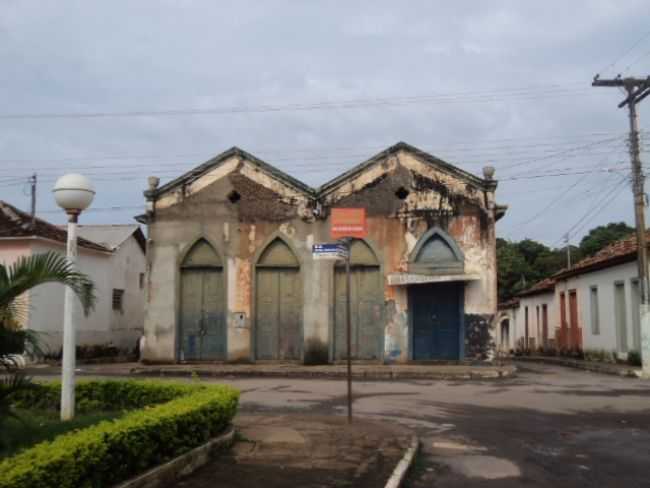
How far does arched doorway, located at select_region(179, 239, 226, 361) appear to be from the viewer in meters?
23.6

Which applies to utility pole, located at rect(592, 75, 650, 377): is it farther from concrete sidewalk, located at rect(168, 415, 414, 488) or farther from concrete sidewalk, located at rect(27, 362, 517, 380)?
concrete sidewalk, located at rect(168, 415, 414, 488)

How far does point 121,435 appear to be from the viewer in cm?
620

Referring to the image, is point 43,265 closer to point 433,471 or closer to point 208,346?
point 433,471

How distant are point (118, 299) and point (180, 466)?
24.7 meters

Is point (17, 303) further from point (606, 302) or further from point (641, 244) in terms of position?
point (606, 302)

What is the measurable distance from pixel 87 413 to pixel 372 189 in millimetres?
14766

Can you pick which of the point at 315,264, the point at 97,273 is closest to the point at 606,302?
the point at 315,264

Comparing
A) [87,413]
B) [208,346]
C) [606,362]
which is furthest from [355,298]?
[87,413]

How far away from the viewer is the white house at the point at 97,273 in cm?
2464

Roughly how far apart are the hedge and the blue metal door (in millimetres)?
13565

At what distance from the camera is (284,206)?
2384cm

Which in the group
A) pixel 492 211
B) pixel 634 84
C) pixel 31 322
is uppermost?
pixel 634 84

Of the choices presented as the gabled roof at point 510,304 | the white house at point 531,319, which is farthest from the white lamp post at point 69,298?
the gabled roof at point 510,304

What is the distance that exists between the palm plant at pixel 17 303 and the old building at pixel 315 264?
661 inches
